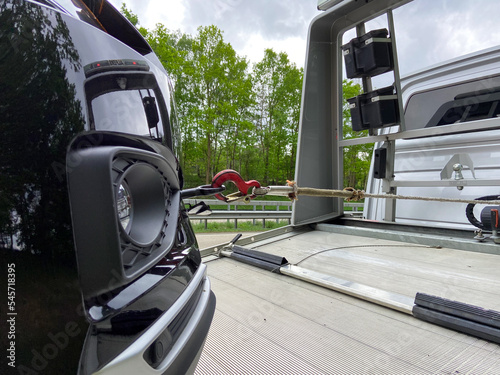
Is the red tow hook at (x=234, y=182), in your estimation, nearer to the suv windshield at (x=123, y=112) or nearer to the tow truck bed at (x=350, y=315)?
the suv windshield at (x=123, y=112)

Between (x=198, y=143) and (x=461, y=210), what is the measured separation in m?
15.8

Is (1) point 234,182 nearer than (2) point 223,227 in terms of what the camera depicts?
Yes

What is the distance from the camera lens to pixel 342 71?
12.8ft

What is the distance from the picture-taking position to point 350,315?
5.19 feet

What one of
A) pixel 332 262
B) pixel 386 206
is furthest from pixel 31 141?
pixel 386 206

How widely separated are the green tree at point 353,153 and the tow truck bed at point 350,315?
62.7 inches

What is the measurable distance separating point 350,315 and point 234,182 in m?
0.93

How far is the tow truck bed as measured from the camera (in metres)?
1.20

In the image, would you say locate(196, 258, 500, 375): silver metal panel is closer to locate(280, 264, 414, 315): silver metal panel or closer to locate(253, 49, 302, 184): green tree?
locate(280, 264, 414, 315): silver metal panel

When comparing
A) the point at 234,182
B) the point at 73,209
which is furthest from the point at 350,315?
the point at 73,209

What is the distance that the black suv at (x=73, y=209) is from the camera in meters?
0.55

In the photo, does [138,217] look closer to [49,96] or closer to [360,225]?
[49,96]

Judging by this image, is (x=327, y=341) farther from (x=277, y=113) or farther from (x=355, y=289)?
(x=277, y=113)

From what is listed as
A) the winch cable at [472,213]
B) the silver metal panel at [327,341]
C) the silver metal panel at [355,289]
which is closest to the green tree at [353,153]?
the winch cable at [472,213]
